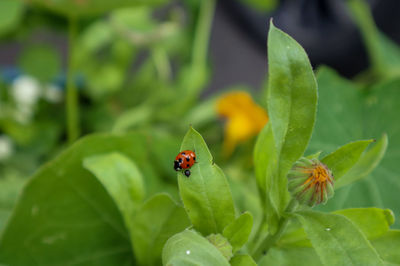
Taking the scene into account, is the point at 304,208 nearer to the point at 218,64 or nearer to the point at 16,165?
the point at 16,165

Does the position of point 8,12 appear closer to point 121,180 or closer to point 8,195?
point 8,195

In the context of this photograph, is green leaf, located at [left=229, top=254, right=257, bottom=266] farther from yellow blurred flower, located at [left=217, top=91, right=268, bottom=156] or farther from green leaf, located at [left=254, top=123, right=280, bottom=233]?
yellow blurred flower, located at [left=217, top=91, right=268, bottom=156]

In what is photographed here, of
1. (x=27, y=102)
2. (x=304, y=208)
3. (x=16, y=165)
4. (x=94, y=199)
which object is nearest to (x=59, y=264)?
(x=94, y=199)

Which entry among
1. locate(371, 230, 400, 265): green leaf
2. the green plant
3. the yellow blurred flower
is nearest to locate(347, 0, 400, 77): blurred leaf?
the yellow blurred flower

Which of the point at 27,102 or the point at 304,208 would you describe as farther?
the point at 27,102

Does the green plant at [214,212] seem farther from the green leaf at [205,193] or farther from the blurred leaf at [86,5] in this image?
the blurred leaf at [86,5]

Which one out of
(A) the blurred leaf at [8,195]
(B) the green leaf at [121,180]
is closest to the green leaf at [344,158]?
(B) the green leaf at [121,180]
